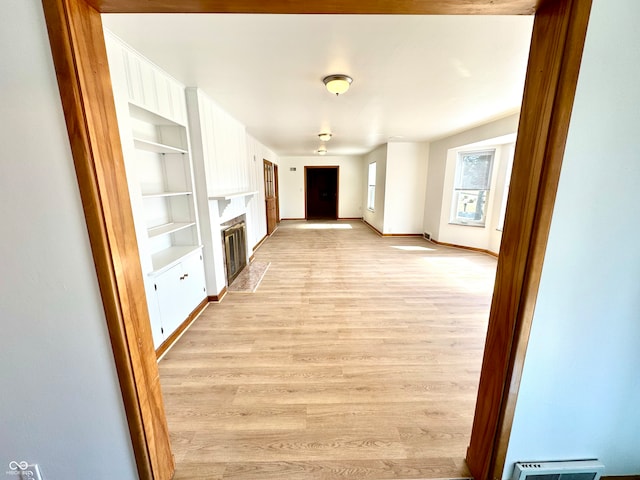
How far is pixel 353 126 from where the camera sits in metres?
4.16

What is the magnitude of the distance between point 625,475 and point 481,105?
3504 mm

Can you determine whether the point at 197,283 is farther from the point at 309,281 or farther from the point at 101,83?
the point at 101,83

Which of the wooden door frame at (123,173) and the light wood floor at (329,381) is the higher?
the wooden door frame at (123,173)

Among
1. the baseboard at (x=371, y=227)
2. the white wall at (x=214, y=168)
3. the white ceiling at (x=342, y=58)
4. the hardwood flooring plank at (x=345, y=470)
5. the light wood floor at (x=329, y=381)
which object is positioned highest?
the white ceiling at (x=342, y=58)

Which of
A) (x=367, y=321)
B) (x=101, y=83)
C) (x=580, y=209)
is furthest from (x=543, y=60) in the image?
(x=367, y=321)

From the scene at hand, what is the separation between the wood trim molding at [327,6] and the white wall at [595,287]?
0.85 feet

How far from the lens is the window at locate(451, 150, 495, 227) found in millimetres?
4902

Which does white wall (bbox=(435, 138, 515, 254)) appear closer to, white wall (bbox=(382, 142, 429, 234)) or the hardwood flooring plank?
white wall (bbox=(382, 142, 429, 234))

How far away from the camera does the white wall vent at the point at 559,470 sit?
107 centimetres

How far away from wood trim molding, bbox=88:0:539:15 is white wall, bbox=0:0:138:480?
0.24 meters

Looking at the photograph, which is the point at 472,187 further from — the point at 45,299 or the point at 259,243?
the point at 45,299

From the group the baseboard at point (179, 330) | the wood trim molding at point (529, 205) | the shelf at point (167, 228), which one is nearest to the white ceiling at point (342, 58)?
the wood trim molding at point (529, 205)

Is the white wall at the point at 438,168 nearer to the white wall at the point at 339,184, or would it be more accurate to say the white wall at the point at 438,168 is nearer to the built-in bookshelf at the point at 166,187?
the white wall at the point at 339,184

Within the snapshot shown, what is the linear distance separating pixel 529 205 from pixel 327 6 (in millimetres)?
977
